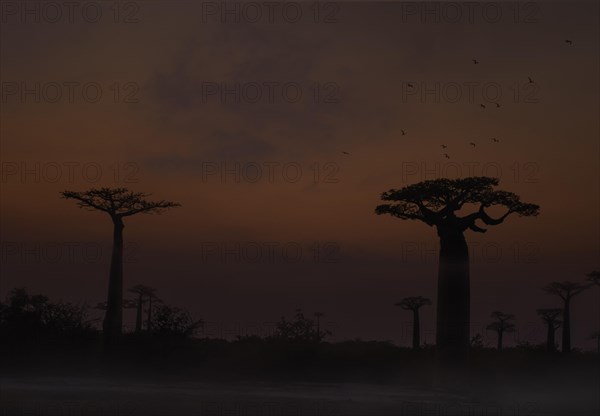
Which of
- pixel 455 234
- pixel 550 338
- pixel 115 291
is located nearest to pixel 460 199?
pixel 455 234

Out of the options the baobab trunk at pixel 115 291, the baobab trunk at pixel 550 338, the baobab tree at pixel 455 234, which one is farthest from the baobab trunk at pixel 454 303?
the baobab trunk at pixel 550 338

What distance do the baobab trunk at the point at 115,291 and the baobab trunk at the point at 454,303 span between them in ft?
35.2

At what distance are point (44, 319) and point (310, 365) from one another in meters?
10.1

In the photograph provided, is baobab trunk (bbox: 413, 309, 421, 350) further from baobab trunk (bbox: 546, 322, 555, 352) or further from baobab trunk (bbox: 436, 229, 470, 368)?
baobab trunk (bbox: 436, 229, 470, 368)

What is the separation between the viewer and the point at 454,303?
78.9 feet

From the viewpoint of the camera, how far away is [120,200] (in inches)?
1120

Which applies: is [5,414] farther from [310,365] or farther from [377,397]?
[310,365]

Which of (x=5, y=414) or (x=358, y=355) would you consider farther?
(x=358, y=355)

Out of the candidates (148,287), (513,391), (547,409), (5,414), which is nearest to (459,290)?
(513,391)

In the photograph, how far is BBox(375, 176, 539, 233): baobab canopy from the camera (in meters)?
24.0

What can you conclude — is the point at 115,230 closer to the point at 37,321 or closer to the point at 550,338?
the point at 37,321

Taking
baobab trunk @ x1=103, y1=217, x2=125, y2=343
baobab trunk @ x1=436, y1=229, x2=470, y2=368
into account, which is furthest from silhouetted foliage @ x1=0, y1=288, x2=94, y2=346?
baobab trunk @ x1=436, y1=229, x2=470, y2=368

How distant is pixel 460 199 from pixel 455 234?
3.31ft

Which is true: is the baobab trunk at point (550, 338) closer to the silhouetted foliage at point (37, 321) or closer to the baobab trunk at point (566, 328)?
the baobab trunk at point (566, 328)
